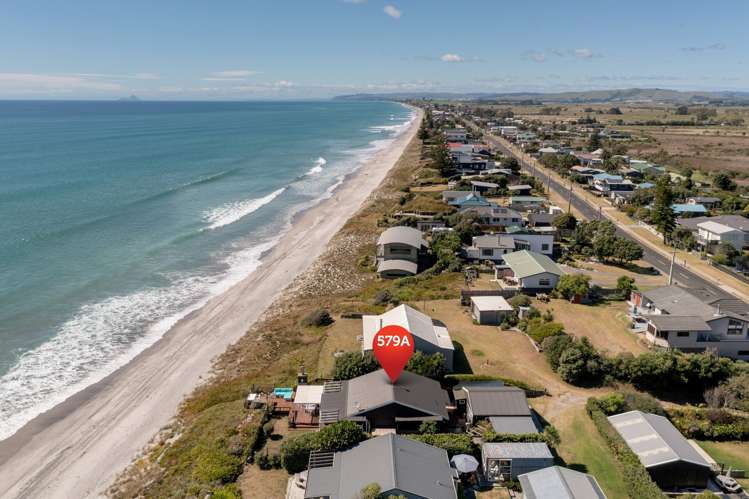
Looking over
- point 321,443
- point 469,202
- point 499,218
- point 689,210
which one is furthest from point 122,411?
point 689,210

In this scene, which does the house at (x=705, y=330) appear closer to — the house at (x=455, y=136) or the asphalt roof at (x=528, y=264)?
the asphalt roof at (x=528, y=264)

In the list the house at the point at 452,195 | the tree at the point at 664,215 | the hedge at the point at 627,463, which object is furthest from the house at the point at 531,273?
the house at the point at 452,195

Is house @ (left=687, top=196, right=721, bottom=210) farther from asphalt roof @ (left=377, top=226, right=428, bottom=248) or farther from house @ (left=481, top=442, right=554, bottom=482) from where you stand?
house @ (left=481, top=442, right=554, bottom=482)

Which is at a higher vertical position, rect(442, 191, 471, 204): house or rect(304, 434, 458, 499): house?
rect(442, 191, 471, 204): house

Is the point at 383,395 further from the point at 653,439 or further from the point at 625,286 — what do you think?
the point at 625,286

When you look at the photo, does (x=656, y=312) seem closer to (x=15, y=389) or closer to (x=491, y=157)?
(x=15, y=389)

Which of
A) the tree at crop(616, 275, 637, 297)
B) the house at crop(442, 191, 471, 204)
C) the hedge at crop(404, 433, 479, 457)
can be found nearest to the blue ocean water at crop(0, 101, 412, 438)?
the house at crop(442, 191, 471, 204)
